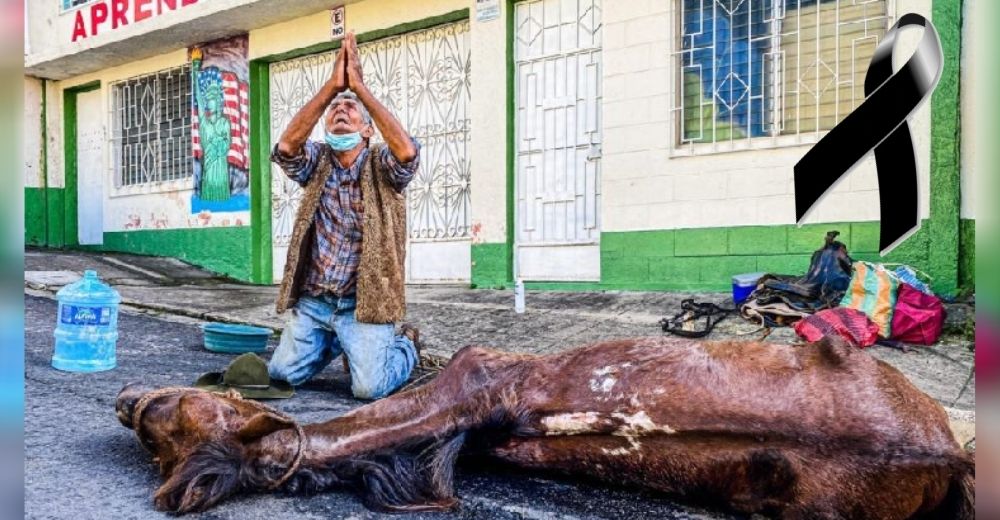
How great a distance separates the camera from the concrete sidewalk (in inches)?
151

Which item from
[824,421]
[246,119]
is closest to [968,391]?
[824,421]

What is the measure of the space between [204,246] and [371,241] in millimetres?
7008

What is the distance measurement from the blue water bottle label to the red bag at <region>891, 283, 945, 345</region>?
4101 mm

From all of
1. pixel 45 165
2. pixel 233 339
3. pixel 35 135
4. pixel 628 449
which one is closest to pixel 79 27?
pixel 35 135

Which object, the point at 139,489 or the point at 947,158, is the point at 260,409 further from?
the point at 947,158

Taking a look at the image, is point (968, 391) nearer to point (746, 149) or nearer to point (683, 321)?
point (683, 321)

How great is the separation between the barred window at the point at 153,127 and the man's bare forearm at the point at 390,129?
7671 mm

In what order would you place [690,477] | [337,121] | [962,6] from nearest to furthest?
1. [690,477]
2. [337,121]
3. [962,6]

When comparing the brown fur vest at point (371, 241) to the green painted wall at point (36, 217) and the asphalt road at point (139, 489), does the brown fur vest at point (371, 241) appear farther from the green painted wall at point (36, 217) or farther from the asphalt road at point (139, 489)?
the green painted wall at point (36, 217)

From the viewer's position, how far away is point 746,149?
18.1ft

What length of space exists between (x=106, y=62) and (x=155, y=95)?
0.90m

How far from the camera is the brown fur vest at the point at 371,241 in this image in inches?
129

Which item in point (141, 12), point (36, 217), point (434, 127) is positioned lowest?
point (36, 217)

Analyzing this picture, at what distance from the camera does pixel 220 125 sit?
9391 mm
